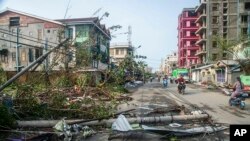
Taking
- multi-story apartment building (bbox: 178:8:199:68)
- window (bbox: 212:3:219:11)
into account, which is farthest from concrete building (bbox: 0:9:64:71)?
multi-story apartment building (bbox: 178:8:199:68)

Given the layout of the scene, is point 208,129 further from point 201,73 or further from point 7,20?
point 201,73

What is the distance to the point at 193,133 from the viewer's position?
9125mm

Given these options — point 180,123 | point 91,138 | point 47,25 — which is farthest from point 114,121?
point 47,25

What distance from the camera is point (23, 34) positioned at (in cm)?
3703

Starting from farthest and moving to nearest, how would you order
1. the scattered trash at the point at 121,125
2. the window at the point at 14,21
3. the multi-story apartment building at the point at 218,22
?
1. the multi-story apartment building at the point at 218,22
2. the window at the point at 14,21
3. the scattered trash at the point at 121,125

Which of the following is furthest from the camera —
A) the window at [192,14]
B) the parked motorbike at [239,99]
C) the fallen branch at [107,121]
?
the window at [192,14]

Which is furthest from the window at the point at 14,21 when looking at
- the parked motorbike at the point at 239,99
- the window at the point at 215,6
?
the window at the point at 215,6

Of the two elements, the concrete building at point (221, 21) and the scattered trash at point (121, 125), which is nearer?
the scattered trash at point (121, 125)

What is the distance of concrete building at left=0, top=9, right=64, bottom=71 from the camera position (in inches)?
1416

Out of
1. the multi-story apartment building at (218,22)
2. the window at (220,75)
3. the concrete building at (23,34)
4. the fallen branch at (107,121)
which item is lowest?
the fallen branch at (107,121)

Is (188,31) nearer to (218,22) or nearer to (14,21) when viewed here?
(218,22)

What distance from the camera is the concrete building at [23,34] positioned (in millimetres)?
35969

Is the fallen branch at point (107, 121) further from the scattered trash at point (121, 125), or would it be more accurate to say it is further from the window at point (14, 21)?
the window at point (14, 21)

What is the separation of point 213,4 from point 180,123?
57.5 metres
